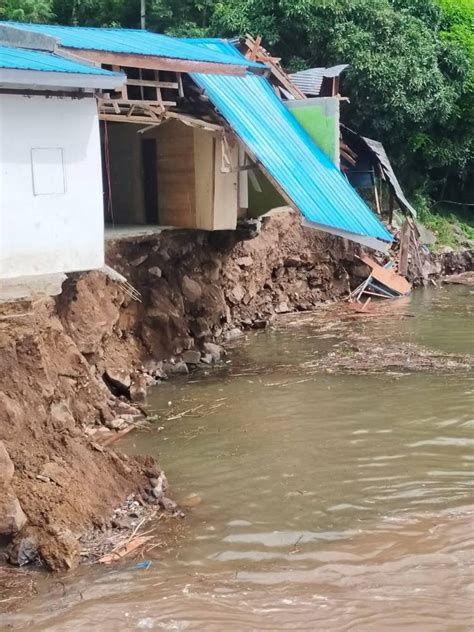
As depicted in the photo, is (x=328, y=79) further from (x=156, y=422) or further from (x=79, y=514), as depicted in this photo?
(x=79, y=514)

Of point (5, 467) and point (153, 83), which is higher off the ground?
point (153, 83)

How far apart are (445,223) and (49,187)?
18.3 meters

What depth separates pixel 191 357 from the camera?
13055mm

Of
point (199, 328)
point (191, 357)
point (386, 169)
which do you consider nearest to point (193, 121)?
point (199, 328)

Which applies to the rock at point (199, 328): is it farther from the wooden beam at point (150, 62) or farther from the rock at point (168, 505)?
the rock at point (168, 505)

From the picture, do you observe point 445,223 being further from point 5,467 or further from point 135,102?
point 5,467

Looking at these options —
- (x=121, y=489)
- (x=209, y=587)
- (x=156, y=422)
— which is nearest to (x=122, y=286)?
(x=156, y=422)

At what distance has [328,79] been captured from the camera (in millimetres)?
18875

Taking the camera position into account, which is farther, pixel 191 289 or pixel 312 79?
pixel 312 79

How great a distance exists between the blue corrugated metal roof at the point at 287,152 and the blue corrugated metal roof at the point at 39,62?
12.4 feet

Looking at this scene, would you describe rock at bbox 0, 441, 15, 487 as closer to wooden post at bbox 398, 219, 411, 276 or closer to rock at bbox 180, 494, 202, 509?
rock at bbox 180, 494, 202, 509

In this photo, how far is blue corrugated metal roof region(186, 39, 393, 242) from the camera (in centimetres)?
1255

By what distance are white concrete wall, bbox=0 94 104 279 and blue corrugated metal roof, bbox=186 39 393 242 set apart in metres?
3.78

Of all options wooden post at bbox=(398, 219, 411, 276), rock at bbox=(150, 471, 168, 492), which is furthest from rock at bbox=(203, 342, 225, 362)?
wooden post at bbox=(398, 219, 411, 276)
